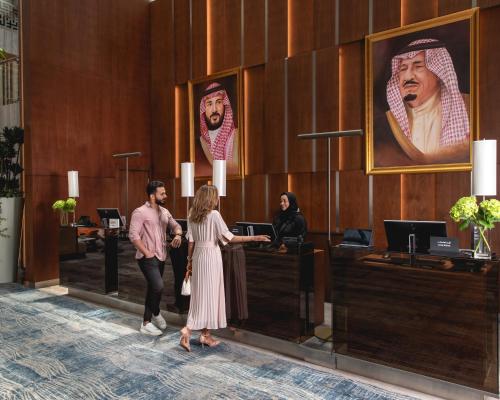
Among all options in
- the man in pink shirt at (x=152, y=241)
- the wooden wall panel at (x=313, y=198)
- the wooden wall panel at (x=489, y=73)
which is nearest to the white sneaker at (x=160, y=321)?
the man in pink shirt at (x=152, y=241)

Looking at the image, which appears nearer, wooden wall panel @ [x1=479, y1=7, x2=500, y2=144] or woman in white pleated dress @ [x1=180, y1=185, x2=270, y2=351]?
woman in white pleated dress @ [x1=180, y1=185, x2=270, y2=351]

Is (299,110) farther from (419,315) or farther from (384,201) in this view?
(419,315)

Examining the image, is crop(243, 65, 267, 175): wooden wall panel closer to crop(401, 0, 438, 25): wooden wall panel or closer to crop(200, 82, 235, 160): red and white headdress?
crop(200, 82, 235, 160): red and white headdress

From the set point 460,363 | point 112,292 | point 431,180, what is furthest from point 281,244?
point 112,292

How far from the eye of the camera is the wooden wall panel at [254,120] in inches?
260

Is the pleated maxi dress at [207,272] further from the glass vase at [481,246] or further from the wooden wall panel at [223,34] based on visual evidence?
the wooden wall panel at [223,34]

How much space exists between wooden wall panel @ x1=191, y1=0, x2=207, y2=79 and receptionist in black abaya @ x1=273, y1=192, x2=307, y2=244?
134 inches

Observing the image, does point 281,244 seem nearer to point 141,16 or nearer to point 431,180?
point 431,180

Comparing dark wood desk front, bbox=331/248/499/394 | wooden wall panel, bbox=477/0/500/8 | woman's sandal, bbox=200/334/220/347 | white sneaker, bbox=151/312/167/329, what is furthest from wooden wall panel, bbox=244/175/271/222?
wooden wall panel, bbox=477/0/500/8

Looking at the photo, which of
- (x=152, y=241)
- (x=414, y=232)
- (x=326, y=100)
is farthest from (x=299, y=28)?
(x=414, y=232)

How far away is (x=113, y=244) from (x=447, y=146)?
4306 mm

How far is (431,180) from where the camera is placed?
5121 millimetres

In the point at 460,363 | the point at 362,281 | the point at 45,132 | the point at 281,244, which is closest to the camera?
the point at 460,363

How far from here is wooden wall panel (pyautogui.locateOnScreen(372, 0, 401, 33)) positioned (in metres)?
5.27
